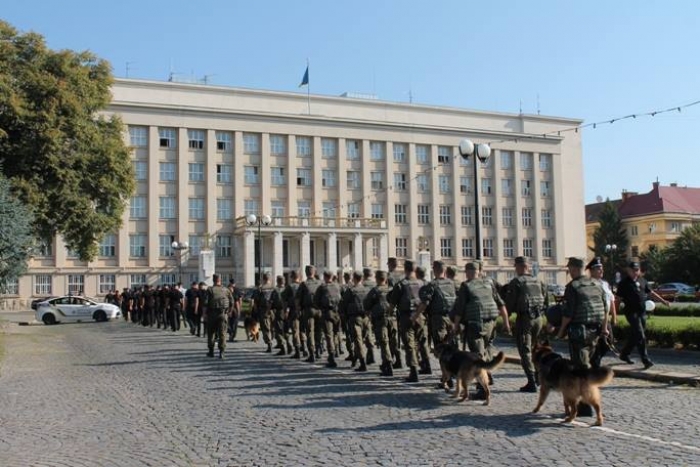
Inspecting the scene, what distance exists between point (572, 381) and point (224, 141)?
65.6 meters

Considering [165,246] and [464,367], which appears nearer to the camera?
[464,367]

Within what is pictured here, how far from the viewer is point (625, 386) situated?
12.0 meters

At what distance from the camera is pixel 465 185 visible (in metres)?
81.5

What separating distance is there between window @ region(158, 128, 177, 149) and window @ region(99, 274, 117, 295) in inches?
501

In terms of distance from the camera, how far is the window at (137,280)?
67688 millimetres

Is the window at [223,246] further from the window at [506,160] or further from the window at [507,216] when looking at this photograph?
the window at [506,160]

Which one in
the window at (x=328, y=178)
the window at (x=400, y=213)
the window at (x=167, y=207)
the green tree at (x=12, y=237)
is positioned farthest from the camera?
the window at (x=400, y=213)

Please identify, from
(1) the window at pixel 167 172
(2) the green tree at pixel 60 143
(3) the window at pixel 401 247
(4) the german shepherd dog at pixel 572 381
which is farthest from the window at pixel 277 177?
(4) the german shepherd dog at pixel 572 381

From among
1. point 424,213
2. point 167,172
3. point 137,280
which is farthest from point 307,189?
point 137,280

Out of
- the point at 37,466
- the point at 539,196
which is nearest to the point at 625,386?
the point at 37,466

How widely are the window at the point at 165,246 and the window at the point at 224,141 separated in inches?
374

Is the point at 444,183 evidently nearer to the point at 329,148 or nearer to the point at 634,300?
the point at 329,148

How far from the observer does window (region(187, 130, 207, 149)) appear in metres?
70.4

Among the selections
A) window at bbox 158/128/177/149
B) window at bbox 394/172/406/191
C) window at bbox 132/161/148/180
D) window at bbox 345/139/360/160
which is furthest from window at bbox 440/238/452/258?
window at bbox 132/161/148/180
